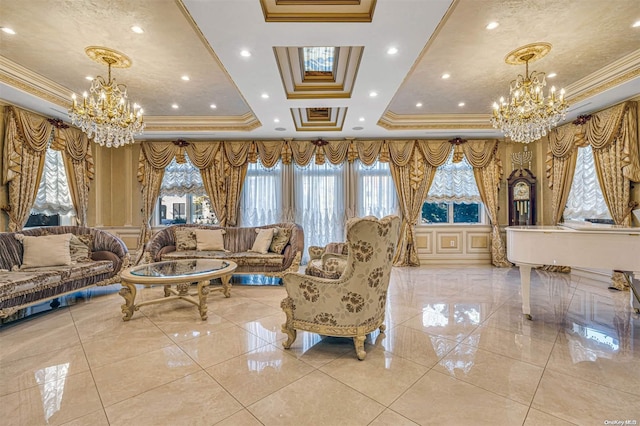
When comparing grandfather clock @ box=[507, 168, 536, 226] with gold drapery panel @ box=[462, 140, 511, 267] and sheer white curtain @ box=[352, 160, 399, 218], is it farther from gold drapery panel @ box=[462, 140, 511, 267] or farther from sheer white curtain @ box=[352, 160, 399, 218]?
sheer white curtain @ box=[352, 160, 399, 218]

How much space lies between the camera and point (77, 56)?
3.26m

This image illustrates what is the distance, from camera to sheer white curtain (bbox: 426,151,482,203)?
6.33m

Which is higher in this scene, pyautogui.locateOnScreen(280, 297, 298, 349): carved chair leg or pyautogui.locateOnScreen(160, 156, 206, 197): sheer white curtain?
pyautogui.locateOnScreen(160, 156, 206, 197): sheer white curtain

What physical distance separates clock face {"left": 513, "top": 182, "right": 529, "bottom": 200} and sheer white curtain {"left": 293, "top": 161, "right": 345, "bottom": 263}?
3.57 meters

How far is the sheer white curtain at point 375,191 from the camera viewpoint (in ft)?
20.8

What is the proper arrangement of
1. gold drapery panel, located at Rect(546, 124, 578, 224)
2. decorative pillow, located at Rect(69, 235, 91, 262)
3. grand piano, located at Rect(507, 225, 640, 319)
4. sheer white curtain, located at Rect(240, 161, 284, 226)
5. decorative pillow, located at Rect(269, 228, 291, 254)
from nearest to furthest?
1. grand piano, located at Rect(507, 225, 640, 319)
2. decorative pillow, located at Rect(69, 235, 91, 262)
3. decorative pillow, located at Rect(269, 228, 291, 254)
4. gold drapery panel, located at Rect(546, 124, 578, 224)
5. sheer white curtain, located at Rect(240, 161, 284, 226)

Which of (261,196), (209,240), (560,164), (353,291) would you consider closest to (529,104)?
(560,164)

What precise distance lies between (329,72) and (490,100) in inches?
113

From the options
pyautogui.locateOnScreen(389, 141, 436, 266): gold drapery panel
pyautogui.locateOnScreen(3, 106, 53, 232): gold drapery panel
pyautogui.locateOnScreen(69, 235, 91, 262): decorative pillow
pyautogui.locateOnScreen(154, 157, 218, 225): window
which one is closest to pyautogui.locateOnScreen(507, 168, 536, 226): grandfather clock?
pyautogui.locateOnScreen(389, 141, 436, 266): gold drapery panel

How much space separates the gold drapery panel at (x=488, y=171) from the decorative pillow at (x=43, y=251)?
7.18m

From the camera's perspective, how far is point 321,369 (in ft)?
6.95

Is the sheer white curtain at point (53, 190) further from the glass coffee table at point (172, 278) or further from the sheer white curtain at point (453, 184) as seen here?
the sheer white curtain at point (453, 184)

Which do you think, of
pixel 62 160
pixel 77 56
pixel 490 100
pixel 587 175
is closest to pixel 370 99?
→ pixel 490 100

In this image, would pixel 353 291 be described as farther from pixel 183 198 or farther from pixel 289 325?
pixel 183 198
